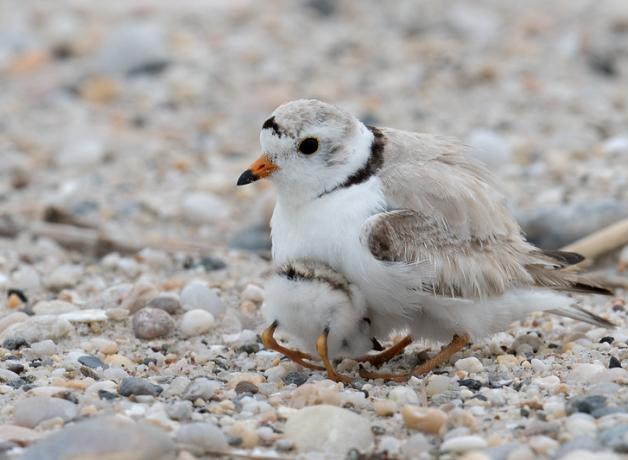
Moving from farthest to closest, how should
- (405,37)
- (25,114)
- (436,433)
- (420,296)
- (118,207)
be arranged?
(405,37) < (25,114) < (118,207) < (420,296) < (436,433)

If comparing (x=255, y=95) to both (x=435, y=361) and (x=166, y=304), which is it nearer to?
(x=166, y=304)

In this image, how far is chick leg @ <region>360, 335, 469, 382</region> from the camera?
13.0 feet

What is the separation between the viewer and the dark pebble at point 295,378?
155 inches

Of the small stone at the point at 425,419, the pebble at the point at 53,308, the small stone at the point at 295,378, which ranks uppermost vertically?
the small stone at the point at 425,419

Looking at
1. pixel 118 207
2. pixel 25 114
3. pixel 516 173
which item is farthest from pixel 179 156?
pixel 516 173

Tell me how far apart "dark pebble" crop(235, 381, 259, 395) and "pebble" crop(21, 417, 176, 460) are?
64 cm

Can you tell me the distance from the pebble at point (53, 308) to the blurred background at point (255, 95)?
119cm

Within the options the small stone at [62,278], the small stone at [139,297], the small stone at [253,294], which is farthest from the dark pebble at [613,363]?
the small stone at [62,278]

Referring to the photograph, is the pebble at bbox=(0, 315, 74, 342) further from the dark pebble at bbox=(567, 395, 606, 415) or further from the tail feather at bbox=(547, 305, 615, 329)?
the dark pebble at bbox=(567, 395, 606, 415)

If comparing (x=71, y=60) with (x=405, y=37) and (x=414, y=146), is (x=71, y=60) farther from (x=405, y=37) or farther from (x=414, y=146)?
(x=414, y=146)

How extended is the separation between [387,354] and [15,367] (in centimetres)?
134

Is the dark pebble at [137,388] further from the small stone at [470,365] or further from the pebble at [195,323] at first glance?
the small stone at [470,365]

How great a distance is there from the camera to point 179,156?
745cm

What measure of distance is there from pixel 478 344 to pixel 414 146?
81 centimetres
